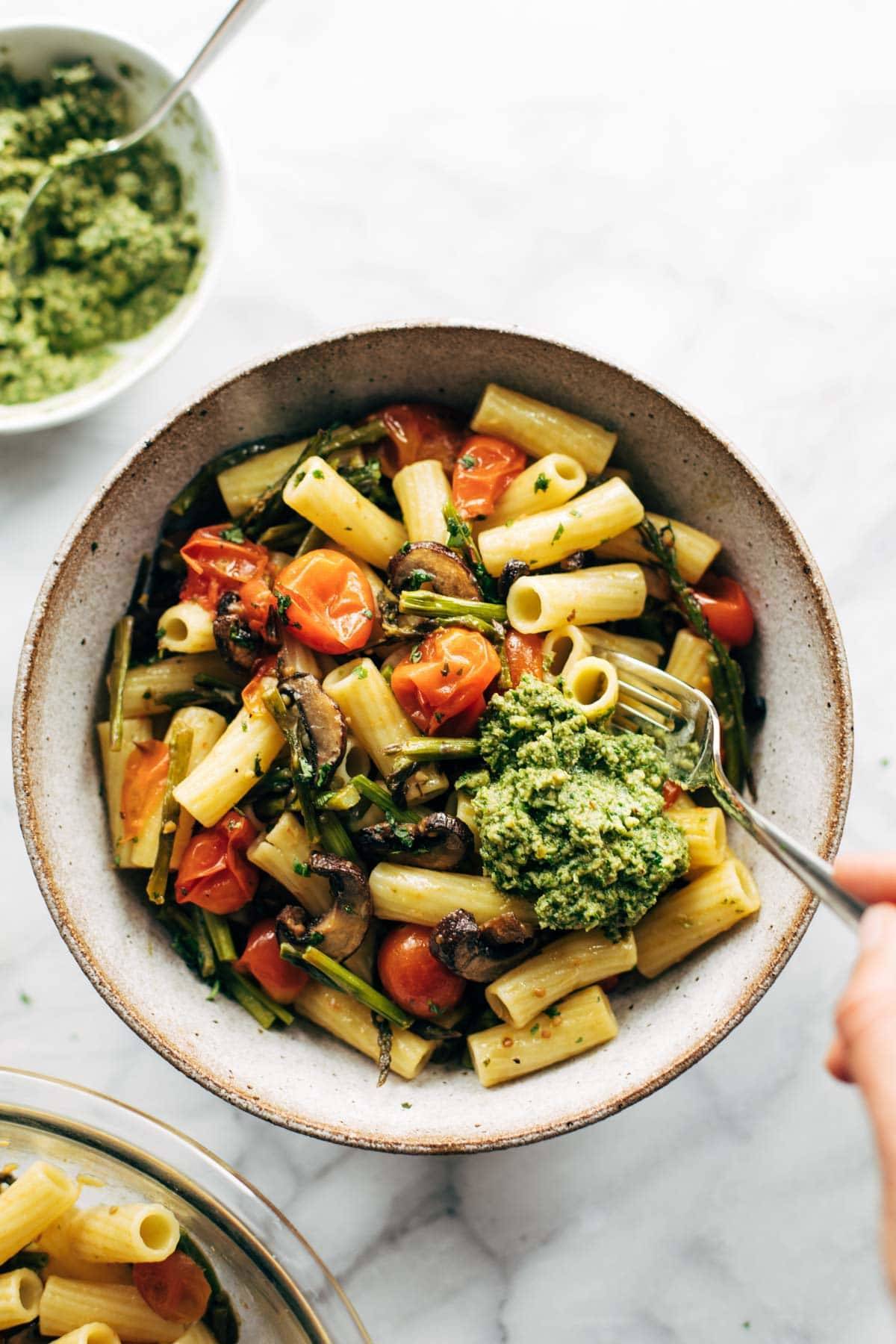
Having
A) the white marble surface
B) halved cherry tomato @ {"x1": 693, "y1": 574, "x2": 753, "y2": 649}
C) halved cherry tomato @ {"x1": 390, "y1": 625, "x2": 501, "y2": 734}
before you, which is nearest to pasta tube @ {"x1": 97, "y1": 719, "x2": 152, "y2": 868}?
the white marble surface

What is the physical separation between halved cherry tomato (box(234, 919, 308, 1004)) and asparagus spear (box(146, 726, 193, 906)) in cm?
23

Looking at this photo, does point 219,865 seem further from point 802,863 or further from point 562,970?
point 802,863

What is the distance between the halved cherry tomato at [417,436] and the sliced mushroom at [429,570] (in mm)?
297

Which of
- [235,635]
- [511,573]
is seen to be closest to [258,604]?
[235,635]

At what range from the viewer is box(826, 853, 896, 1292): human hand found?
1484 millimetres

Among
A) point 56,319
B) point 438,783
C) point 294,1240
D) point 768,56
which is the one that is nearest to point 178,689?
point 438,783

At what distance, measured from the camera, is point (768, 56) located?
3.16 m

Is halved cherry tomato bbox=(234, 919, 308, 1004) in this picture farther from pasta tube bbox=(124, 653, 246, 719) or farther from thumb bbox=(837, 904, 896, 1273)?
thumb bbox=(837, 904, 896, 1273)

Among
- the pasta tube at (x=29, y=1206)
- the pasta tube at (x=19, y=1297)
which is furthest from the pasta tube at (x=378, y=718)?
the pasta tube at (x=19, y=1297)

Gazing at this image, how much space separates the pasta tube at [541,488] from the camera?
2.57m

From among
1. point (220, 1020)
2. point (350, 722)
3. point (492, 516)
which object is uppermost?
point (492, 516)

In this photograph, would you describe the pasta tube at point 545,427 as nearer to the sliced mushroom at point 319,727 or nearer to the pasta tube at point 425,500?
the pasta tube at point 425,500

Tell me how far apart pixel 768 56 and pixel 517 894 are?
93.9 inches

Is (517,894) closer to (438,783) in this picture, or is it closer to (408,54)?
(438,783)
